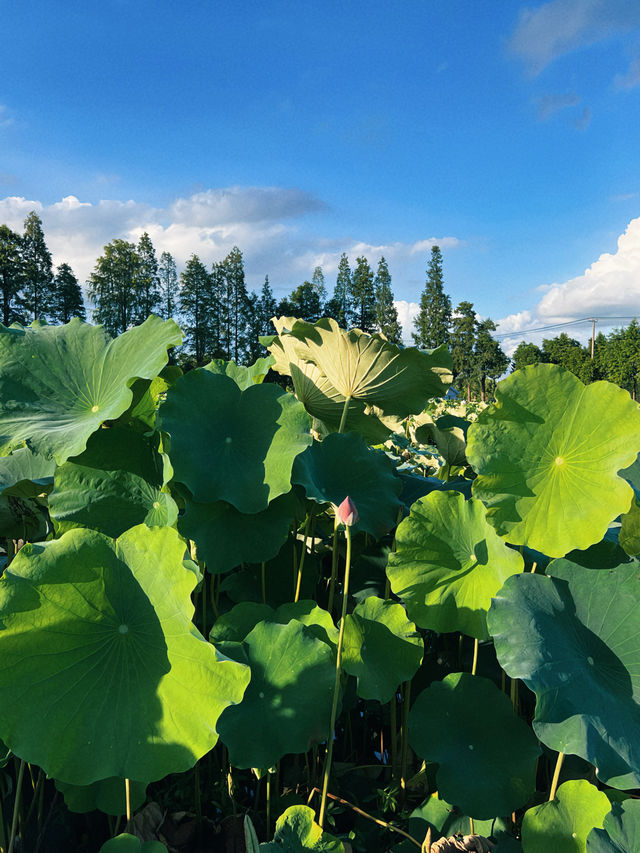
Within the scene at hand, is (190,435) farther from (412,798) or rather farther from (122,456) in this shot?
(412,798)

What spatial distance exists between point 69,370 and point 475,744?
1.07 meters

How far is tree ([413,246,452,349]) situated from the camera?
48.2 meters

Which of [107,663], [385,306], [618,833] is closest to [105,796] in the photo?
[107,663]

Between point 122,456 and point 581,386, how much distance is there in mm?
863

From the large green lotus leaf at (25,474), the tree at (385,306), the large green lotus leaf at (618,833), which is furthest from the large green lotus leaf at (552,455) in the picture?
the tree at (385,306)

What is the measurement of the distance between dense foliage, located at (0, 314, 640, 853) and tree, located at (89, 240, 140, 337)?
3603 centimetres

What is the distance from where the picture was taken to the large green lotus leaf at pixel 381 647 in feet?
3.02

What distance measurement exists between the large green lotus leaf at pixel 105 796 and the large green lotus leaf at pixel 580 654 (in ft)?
2.11

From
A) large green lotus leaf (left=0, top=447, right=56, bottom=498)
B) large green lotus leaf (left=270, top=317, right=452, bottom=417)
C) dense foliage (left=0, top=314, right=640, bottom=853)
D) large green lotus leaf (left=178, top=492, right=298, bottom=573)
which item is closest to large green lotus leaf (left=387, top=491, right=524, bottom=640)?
dense foliage (left=0, top=314, right=640, bottom=853)

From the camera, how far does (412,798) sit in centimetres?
105

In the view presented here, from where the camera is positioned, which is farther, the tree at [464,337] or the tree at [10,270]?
the tree at [464,337]

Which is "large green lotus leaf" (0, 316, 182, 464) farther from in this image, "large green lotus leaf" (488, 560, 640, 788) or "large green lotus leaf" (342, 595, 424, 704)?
"large green lotus leaf" (488, 560, 640, 788)

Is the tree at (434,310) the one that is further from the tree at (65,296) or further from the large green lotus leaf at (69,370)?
the large green lotus leaf at (69,370)

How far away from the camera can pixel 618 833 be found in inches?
28.2
